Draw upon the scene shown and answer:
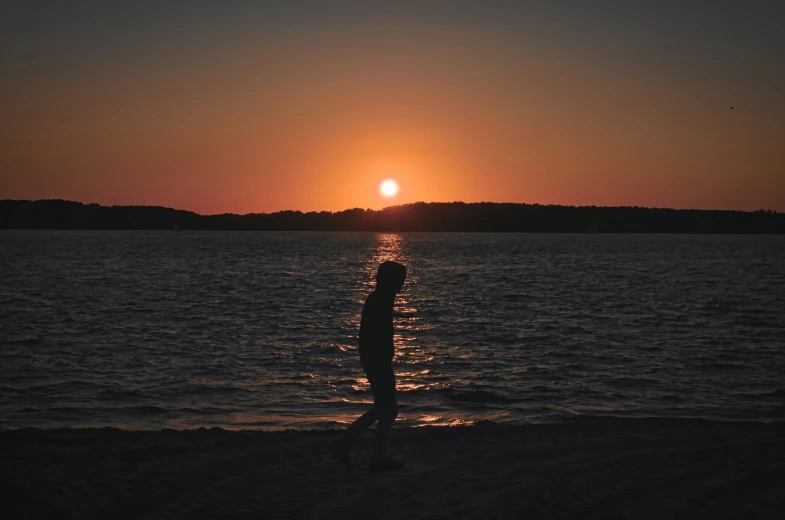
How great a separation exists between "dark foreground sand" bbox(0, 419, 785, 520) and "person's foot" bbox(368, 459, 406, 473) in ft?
0.34

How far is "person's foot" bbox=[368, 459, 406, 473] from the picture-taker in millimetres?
8547

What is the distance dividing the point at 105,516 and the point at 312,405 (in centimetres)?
621

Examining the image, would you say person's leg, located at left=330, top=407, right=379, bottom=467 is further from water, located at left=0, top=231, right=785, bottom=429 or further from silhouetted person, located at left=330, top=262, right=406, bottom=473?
water, located at left=0, top=231, right=785, bottom=429

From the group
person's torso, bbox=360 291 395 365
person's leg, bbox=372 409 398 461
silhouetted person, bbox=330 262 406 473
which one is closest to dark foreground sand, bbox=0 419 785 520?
person's leg, bbox=372 409 398 461

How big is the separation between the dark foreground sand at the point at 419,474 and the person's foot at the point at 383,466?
10 cm

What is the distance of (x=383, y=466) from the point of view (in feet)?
28.1

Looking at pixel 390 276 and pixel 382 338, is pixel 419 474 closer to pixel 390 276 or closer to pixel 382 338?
pixel 382 338

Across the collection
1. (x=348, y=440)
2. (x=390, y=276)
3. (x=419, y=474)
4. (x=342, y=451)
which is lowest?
(x=419, y=474)

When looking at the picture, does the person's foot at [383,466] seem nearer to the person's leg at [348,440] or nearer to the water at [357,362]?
the person's leg at [348,440]

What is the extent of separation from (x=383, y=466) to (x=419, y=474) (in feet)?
1.46

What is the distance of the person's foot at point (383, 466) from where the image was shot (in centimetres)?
855

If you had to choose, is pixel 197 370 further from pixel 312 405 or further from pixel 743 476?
pixel 743 476

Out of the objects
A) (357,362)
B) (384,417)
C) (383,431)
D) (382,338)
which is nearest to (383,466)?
(383,431)

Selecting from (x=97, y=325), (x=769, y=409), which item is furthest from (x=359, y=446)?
Result: (x=97, y=325)
